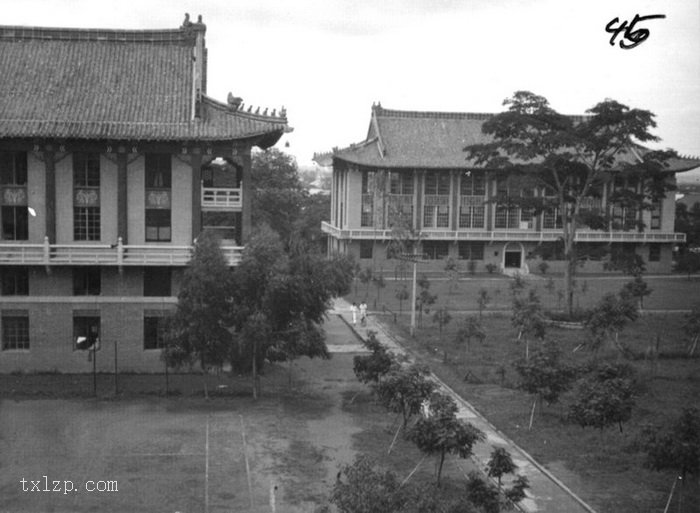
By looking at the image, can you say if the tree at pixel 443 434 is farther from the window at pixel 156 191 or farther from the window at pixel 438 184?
the window at pixel 438 184

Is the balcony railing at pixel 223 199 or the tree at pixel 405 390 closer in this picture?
the tree at pixel 405 390

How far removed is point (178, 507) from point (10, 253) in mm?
17688

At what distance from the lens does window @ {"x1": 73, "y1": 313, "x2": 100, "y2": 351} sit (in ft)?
113

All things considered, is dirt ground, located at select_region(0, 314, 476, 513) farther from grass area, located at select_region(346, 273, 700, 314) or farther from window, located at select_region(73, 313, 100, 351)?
grass area, located at select_region(346, 273, 700, 314)

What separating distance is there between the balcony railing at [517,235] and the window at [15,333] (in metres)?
38.7

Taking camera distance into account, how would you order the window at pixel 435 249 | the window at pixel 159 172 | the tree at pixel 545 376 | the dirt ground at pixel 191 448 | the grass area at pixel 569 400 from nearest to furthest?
1. the dirt ground at pixel 191 448
2. the grass area at pixel 569 400
3. the tree at pixel 545 376
4. the window at pixel 159 172
5. the window at pixel 435 249

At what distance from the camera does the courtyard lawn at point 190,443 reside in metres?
20.9

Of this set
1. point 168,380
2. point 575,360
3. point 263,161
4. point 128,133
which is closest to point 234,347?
point 168,380

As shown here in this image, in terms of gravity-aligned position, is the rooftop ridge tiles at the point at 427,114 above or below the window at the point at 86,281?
above

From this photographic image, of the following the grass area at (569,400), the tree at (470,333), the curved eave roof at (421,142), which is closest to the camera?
the grass area at (569,400)

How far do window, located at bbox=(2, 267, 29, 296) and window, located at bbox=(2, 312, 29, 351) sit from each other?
40.7 inches

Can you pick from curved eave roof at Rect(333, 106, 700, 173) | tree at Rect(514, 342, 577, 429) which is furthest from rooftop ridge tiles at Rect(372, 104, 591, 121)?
tree at Rect(514, 342, 577, 429)

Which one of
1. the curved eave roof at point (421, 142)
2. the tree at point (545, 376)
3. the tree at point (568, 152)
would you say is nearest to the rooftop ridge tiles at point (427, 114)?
the curved eave roof at point (421, 142)

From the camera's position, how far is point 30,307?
3409cm
